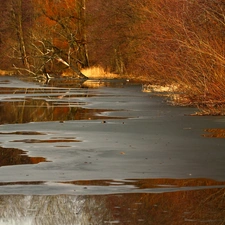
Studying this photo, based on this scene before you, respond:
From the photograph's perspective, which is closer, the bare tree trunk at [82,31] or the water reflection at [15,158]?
the water reflection at [15,158]

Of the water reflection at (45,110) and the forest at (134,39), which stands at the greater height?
the forest at (134,39)

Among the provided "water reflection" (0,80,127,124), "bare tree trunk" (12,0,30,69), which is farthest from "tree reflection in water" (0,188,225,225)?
"bare tree trunk" (12,0,30,69)

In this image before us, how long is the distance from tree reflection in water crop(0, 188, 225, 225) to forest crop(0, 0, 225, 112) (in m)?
12.4

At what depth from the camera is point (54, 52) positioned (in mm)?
58812

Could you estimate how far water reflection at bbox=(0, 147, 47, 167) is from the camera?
1166 centimetres

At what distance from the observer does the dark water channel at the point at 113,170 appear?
24.7 feet

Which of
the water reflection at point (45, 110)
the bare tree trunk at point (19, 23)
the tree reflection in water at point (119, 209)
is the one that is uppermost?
the bare tree trunk at point (19, 23)

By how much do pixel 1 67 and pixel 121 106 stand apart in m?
57.7

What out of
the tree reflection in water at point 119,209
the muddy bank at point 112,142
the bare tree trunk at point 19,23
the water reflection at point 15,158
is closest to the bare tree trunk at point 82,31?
the bare tree trunk at point 19,23

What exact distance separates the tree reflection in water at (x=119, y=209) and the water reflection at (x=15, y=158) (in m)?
3.21

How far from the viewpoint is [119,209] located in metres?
7.68

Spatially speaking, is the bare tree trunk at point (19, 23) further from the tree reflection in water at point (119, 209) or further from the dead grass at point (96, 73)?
the tree reflection in water at point (119, 209)

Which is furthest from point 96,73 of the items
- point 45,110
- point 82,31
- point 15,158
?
point 15,158

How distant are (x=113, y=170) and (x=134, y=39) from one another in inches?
1501
